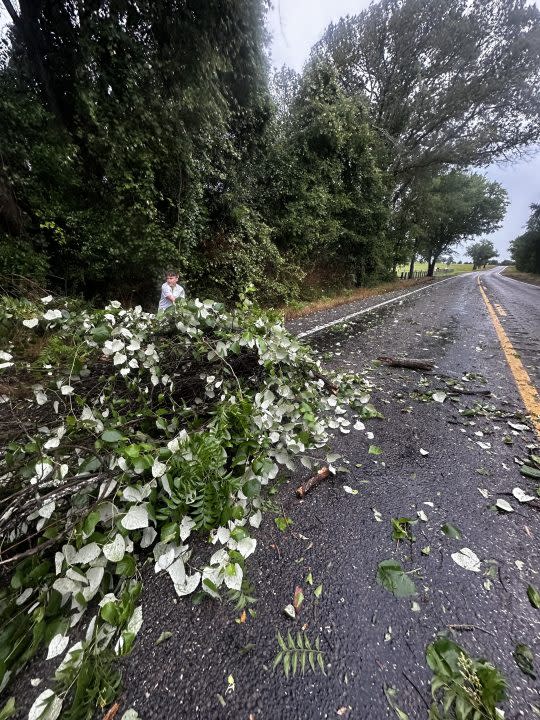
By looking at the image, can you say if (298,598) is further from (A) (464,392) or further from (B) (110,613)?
(A) (464,392)

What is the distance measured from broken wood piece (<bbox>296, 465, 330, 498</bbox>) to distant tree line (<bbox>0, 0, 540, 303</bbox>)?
5709 millimetres

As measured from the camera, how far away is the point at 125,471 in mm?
1319

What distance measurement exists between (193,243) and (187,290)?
1063 millimetres

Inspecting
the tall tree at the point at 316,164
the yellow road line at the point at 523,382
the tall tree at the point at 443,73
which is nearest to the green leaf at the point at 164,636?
the yellow road line at the point at 523,382

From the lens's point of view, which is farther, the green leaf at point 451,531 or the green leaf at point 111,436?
the green leaf at point 451,531

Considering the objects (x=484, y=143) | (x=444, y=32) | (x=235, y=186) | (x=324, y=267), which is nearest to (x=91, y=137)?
(x=235, y=186)

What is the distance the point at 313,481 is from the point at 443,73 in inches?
788

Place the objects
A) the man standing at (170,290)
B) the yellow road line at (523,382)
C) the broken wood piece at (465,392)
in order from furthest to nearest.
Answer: the man standing at (170,290) < the broken wood piece at (465,392) < the yellow road line at (523,382)

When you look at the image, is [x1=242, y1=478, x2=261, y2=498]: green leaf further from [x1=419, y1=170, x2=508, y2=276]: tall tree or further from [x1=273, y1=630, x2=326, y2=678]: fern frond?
[x1=419, y1=170, x2=508, y2=276]: tall tree

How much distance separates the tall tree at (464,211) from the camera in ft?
77.6

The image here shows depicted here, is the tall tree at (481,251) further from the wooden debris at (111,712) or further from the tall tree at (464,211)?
the wooden debris at (111,712)

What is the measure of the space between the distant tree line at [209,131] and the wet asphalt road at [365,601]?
5.83 metres

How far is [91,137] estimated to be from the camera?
16.2ft

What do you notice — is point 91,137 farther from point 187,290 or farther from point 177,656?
point 177,656
